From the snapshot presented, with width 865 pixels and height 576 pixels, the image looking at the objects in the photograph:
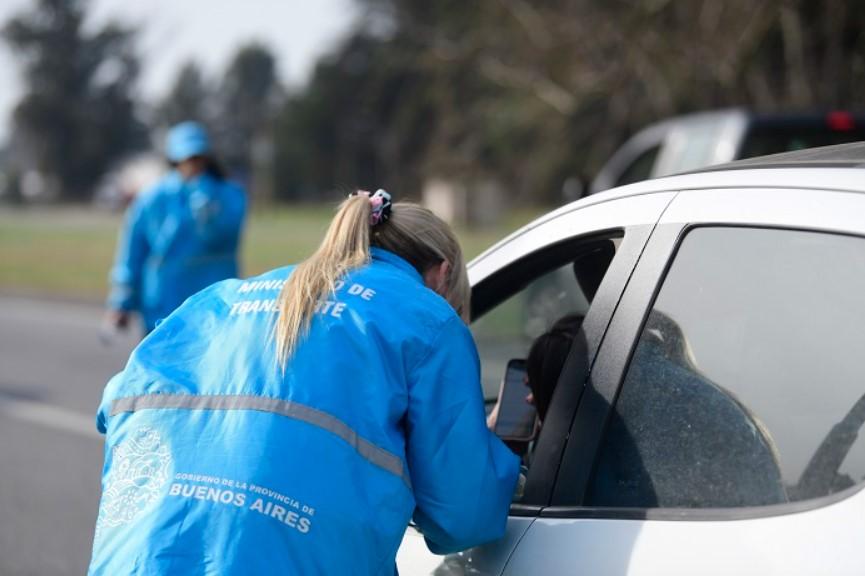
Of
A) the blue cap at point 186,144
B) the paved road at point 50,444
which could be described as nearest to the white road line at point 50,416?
the paved road at point 50,444

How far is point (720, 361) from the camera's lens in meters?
1.97

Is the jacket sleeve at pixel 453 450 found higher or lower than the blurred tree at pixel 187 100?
higher

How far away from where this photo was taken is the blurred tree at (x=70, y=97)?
A: 81.1m

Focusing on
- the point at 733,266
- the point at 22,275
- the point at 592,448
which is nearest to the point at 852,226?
the point at 733,266

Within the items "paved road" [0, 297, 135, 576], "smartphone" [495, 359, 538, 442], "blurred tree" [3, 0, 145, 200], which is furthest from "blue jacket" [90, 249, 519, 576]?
"blurred tree" [3, 0, 145, 200]

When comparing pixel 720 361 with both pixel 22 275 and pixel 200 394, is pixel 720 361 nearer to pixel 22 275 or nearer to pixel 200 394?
pixel 200 394

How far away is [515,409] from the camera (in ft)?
8.47

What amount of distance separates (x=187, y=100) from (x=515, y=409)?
10439cm

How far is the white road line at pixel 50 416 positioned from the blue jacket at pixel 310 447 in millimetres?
5709

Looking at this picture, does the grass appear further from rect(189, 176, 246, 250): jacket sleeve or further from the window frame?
the window frame

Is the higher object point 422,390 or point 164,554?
point 422,390

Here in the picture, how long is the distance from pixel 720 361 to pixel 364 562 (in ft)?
2.30

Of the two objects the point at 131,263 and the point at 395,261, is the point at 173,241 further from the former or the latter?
the point at 395,261

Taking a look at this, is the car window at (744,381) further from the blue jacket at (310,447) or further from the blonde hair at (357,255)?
the blonde hair at (357,255)
